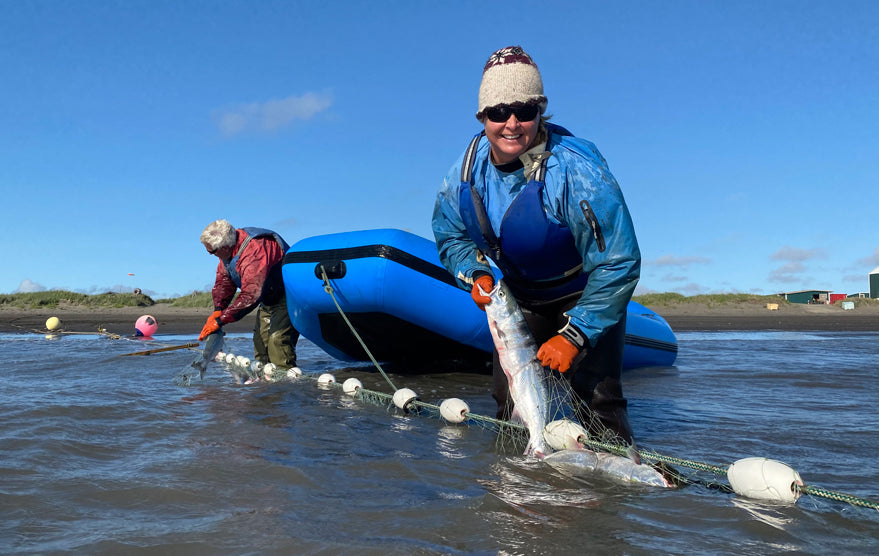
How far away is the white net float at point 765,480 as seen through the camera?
2328 mm


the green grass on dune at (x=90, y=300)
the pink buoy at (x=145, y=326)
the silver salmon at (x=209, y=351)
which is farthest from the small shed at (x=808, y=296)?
the silver salmon at (x=209, y=351)

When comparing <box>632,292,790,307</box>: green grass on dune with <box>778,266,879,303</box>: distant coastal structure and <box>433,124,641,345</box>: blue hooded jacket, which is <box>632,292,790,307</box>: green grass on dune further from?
<box>433,124,641,345</box>: blue hooded jacket

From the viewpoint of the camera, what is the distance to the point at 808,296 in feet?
110

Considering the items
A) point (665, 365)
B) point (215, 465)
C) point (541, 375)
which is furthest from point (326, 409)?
point (665, 365)

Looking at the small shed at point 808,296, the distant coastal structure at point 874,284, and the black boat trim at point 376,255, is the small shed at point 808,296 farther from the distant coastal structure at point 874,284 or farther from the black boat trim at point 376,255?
the black boat trim at point 376,255

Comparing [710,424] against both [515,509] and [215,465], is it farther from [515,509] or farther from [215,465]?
[215,465]

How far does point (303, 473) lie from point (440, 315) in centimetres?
333

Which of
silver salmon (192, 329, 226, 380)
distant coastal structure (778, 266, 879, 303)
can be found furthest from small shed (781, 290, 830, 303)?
silver salmon (192, 329, 226, 380)

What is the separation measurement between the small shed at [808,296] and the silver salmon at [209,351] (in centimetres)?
3323

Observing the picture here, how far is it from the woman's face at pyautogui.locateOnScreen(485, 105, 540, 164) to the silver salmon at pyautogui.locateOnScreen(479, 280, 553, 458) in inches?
24.2

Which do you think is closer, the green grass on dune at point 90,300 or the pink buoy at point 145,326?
the pink buoy at point 145,326

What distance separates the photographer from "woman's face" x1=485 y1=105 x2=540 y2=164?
284 cm

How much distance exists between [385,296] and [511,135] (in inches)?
122

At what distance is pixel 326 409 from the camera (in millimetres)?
4469
